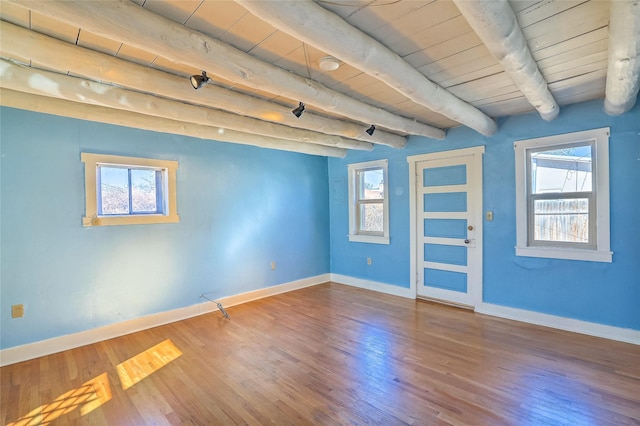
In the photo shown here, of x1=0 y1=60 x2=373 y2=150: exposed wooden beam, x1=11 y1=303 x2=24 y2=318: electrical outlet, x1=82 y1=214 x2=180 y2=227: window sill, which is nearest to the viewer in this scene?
x1=0 y1=60 x2=373 y2=150: exposed wooden beam

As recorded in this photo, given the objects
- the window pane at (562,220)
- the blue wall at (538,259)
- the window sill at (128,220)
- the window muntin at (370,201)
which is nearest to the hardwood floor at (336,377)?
the blue wall at (538,259)

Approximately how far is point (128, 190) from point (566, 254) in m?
4.92

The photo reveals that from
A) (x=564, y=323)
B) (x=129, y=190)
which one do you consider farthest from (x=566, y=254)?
(x=129, y=190)

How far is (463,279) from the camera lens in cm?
408

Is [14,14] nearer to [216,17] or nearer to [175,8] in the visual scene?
[175,8]

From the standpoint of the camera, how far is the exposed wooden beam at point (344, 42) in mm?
1419

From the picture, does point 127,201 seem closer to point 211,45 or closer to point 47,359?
point 47,359

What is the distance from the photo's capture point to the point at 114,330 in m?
3.36

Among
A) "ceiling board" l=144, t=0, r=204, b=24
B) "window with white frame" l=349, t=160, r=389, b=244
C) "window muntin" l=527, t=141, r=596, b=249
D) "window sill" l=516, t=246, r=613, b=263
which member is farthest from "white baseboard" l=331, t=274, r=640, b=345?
"ceiling board" l=144, t=0, r=204, b=24

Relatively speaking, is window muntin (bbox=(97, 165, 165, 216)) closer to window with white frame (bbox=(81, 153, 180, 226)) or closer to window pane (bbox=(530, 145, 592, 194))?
window with white frame (bbox=(81, 153, 180, 226))

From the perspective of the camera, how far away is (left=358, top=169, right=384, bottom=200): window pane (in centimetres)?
504

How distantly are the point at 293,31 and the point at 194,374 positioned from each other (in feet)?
8.68

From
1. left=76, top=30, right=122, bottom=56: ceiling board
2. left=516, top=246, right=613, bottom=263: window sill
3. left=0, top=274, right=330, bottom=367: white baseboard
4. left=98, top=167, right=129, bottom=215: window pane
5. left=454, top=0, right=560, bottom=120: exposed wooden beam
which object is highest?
left=76, top=30, right=122, bottom=56: ceiling board

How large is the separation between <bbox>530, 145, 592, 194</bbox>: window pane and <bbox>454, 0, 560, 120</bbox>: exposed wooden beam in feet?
4.07
